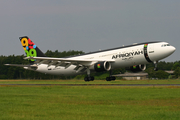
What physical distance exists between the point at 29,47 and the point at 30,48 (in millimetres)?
354

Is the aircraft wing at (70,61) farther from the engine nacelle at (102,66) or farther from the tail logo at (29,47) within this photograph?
the tail logo at (29,47)

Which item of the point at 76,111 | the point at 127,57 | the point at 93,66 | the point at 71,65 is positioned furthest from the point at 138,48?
the point at 76,111

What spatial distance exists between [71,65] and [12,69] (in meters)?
55.3

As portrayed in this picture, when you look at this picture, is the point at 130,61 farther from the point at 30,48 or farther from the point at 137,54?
the point at 30,48

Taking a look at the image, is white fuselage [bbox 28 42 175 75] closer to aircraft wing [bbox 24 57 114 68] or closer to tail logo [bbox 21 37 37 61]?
aircraft wing [bbox 24 57 114 68]

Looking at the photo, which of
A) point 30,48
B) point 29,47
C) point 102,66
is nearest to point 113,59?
point 102,66

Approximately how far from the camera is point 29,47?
55.1m

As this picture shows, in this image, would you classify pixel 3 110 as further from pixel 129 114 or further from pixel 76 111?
pixel 129 114

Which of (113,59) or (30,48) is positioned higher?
(30,48)

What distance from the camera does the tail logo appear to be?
179 feet

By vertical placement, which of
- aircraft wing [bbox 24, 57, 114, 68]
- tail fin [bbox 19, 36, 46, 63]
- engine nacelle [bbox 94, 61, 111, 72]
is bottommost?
engine nacelle [bbox 94, 61, 111, 72]

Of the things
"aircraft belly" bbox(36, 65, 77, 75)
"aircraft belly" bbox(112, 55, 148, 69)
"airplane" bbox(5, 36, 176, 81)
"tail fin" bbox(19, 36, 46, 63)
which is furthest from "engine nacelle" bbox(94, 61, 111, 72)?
"tail fin" bbox(19, 36, 46, 63)

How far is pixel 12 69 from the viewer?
323 feet

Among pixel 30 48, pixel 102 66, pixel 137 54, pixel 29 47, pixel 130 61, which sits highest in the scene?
pixel 29 47
